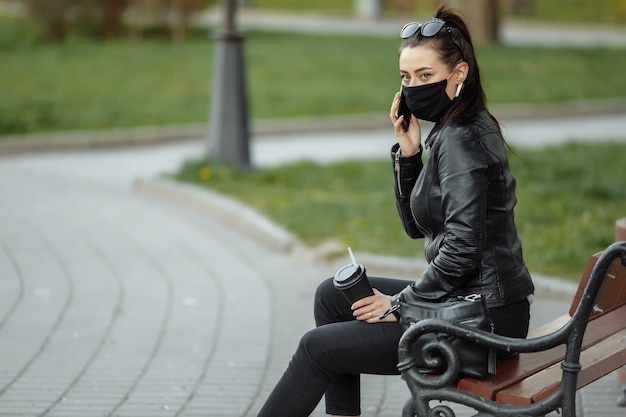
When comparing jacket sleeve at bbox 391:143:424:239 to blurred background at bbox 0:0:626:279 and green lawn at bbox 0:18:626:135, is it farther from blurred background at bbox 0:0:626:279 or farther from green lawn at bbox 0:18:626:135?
green lawn at bbox 0:18:626:135

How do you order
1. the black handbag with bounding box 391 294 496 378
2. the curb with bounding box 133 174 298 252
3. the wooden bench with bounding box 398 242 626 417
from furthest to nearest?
the curb with bounding box 133 174 298 252 → the black handbag with bounding box 391 294 496 378 → the wooden bench with bounding box 398 242 626 417

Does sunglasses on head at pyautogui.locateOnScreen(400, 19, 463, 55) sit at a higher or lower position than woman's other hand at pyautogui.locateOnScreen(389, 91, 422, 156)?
higher

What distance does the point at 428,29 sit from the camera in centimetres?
377

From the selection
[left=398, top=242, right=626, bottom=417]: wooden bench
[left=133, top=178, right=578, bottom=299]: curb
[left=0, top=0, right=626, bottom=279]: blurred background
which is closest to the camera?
[left=398, top=242, right=626, bottom=417]: wooden bench

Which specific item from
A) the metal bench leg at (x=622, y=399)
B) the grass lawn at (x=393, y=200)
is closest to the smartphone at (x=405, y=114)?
the metal bench leg at (x=622, y=399)

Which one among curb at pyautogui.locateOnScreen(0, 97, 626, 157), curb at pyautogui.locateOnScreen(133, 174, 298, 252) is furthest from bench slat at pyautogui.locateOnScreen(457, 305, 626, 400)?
curb at pyautogui.locateOnScreen(0, 97, 626, 157)

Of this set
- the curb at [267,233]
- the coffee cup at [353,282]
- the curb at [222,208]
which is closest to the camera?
the coffee cup at [353,282]

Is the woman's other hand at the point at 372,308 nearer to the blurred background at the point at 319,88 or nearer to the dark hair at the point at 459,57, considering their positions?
the dark hair at the point at 459,57

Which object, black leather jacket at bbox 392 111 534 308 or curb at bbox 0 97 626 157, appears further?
curb at bbox 0 97 626 157

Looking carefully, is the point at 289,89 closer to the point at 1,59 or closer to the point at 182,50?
the point at 182,50

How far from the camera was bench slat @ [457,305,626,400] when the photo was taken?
3584 mm

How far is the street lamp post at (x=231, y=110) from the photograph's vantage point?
10.7 m

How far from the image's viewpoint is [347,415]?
4137 mm

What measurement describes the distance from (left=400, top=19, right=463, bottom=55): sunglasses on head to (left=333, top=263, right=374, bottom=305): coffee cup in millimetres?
800
